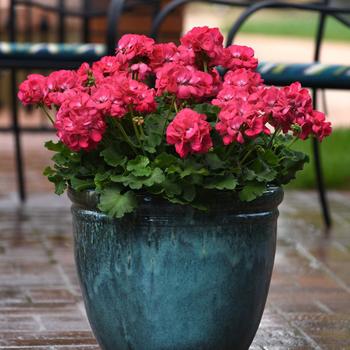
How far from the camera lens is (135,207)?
8.07 feet

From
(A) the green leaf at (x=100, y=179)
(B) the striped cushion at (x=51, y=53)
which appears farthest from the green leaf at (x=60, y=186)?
(B) the striped cushion at (x=51, y=53)

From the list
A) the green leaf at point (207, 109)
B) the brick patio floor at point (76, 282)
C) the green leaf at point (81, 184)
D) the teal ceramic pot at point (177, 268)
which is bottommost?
the brick patio floor at point (76, 282)

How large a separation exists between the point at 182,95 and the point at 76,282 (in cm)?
147

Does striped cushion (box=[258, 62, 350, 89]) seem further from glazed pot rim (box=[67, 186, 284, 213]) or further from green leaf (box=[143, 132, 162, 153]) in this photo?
green leaf (box=[143, 132, 162, 153])

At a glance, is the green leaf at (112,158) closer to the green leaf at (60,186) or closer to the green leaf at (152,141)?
the green leaf at (152,141)

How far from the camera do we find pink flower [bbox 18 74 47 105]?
2654 mm

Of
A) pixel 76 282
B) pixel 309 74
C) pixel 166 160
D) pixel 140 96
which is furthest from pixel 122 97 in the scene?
pixel 309 74

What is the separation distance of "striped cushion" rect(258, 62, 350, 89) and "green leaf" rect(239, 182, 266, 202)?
1.69 meters

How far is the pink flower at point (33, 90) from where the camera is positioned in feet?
8.71

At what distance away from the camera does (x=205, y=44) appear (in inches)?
104

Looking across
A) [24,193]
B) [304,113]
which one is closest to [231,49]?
[304,113]

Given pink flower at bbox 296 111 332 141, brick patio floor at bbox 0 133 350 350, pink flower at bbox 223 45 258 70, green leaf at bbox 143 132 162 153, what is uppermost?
pink flower at bbox 223 45 258 70

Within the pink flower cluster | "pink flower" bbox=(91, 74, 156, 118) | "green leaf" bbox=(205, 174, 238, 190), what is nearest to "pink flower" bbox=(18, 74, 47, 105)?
the pink flower cluster

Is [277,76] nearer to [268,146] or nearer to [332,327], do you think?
[332,327]
